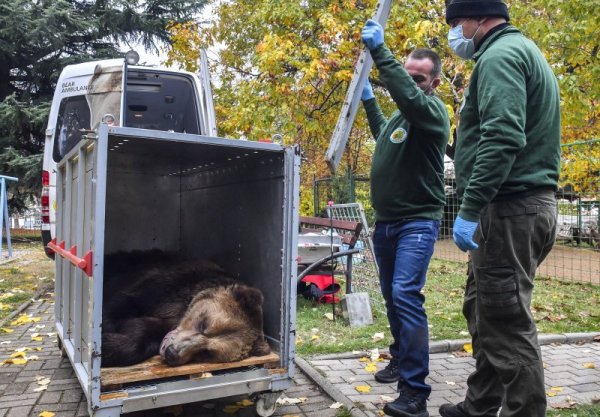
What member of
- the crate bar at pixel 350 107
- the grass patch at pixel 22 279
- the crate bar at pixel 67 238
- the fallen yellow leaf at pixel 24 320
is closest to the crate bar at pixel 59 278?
the crate bar at pixel 67 238

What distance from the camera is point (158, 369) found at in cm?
298

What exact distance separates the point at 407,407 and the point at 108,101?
5067 millimetres

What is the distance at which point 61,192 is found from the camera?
395 centimetres

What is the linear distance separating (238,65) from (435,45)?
19.1 feet

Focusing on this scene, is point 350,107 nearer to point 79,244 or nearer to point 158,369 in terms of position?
point 79,244

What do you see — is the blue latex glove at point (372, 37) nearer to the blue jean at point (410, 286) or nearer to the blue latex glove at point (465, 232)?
the blue jean at point (410, 286)

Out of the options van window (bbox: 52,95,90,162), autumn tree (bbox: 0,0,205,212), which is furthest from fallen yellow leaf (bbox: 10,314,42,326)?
Answer: autumn tree (bbox: 0,0,205,212)

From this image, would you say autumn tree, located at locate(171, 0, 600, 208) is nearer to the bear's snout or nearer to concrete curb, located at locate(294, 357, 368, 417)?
concrete curb, located at locate(294, 357, 368, 417)

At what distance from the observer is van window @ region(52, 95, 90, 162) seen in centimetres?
681

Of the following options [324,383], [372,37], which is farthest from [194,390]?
[372,37]

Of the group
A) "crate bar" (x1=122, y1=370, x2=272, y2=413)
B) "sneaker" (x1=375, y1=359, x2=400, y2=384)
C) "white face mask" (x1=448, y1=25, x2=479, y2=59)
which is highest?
"white face mask" (x1=448, y1=25, x2=479, y2=59)

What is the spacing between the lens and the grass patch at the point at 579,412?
3.22 meters

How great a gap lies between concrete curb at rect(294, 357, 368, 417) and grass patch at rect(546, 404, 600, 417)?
3.92ft

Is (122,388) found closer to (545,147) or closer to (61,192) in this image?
(61,192)
